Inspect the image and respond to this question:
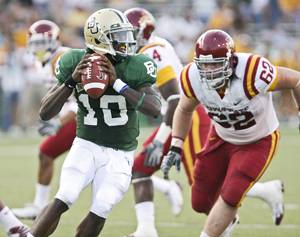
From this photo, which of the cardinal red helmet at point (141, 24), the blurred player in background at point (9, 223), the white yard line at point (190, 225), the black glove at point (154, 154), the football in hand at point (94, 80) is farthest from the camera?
the white yard line at point (190, 225)

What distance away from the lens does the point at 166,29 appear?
682 inches

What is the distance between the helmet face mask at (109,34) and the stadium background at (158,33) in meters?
4.67

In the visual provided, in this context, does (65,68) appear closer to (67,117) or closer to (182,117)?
(182,117)

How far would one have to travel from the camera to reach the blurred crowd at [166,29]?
16.0 meters

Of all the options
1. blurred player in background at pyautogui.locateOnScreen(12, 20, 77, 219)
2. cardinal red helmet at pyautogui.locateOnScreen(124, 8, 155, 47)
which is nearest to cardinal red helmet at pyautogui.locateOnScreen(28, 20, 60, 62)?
blurred player in background at pyautogui.locateOnScreen(12, 20, 77, 219)

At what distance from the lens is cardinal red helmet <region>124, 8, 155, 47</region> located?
7.39 metres

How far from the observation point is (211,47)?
5.90 m

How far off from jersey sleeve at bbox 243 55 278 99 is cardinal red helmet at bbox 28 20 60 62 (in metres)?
2.57

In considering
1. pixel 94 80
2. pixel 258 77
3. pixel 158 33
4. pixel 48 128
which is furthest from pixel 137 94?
pixel 158 33

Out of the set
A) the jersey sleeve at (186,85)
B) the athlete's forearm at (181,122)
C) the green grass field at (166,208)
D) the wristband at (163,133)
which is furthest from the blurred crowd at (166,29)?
the jersey sleeve at (186,85)

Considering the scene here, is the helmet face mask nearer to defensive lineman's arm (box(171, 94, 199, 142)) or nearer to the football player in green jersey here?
the football player in green jersey

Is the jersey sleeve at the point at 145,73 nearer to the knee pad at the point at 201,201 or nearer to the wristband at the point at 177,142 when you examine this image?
the wristband at the point at 177,142

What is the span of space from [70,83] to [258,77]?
1201 mm

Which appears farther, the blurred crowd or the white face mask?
the blurred crowd
